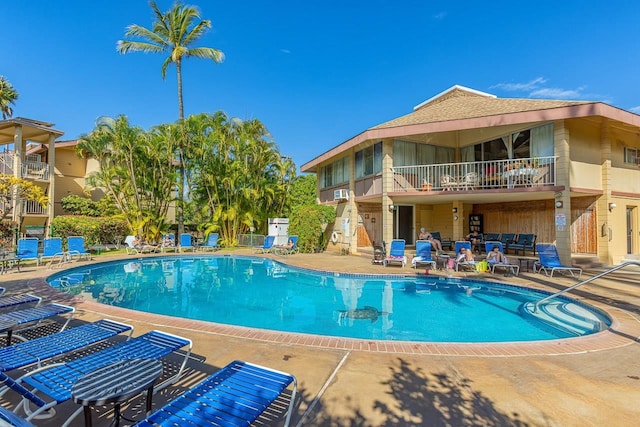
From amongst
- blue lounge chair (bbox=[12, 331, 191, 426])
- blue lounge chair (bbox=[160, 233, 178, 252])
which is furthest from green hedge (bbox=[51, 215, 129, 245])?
blue lounge chair (bbox=[12, 331, 191, 426])

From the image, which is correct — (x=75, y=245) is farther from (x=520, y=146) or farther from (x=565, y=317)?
(x=520, y=146)

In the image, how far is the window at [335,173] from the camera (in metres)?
20.5

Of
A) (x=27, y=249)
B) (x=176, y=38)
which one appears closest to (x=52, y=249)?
(x=27, y=249)

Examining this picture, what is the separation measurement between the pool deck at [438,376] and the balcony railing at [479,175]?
8.35 metres

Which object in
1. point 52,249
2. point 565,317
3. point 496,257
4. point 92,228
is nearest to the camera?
point 565,317

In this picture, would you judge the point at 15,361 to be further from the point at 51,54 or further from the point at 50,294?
the point at 51,54

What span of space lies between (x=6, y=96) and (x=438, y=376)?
117 ft

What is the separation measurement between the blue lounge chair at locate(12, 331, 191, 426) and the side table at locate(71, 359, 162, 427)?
3.7 inches

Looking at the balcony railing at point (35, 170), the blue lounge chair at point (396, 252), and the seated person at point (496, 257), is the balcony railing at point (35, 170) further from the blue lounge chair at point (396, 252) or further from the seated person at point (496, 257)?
the seated person at point (496, 257)

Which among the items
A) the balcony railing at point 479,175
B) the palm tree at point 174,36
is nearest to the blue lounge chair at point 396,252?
the balcony railing at point 479,175

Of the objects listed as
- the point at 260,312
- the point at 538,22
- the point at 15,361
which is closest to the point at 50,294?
the point at 260,312

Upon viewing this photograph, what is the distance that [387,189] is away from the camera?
15492 mm

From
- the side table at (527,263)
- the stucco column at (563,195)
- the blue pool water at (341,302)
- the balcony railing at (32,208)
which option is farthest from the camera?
the balcony railing at (32,208)

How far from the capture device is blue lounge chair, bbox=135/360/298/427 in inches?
88.6
